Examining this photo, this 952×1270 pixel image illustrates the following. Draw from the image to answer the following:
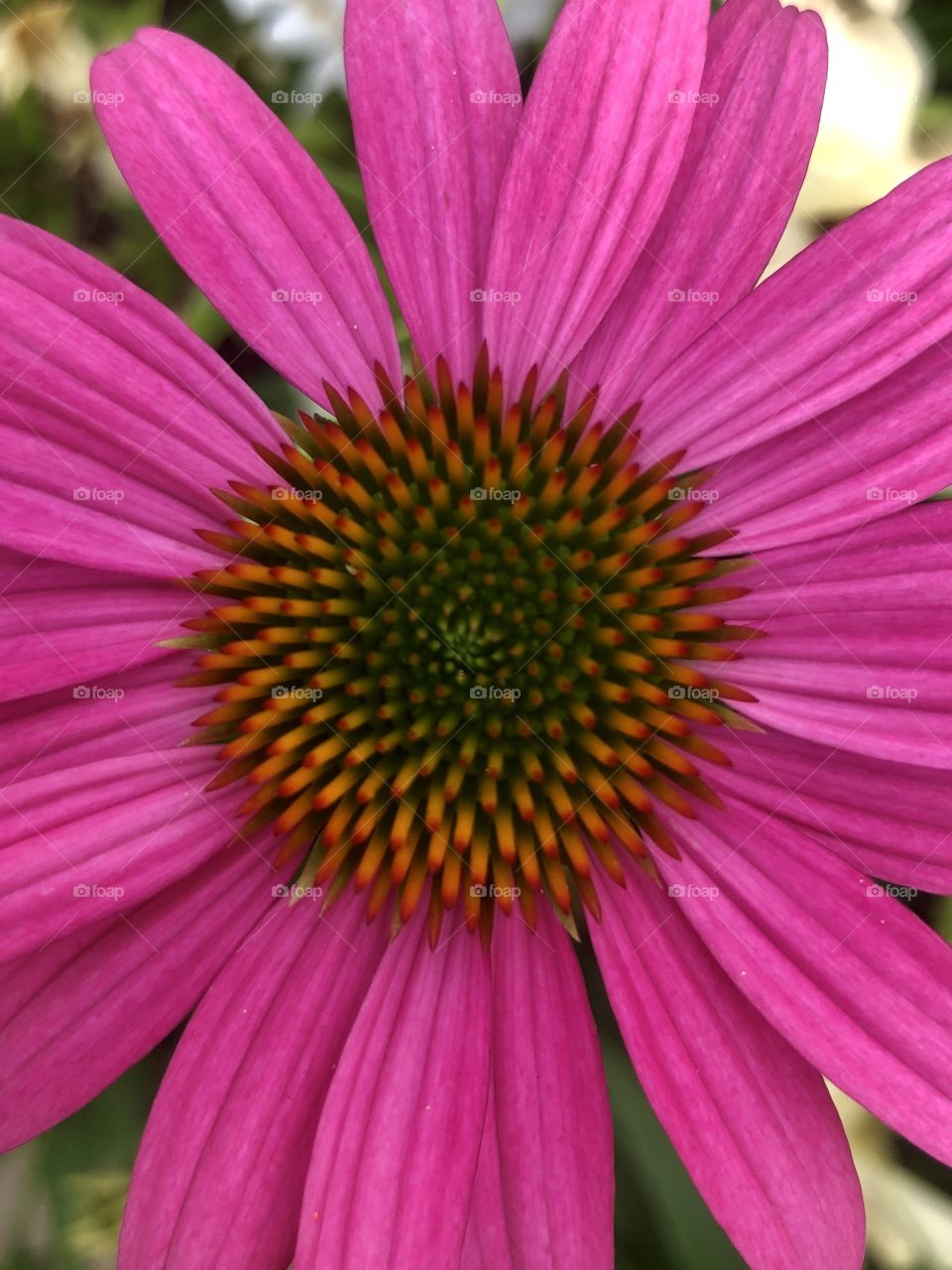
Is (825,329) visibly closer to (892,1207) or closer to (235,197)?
(235,197)

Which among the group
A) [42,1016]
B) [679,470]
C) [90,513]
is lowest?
[42,1016]

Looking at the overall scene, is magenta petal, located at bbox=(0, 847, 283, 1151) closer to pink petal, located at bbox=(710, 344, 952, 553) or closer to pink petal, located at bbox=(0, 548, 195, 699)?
pink petal, located at bbox=(0, 548, 195, 699)

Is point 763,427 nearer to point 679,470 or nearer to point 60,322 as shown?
point 679,470

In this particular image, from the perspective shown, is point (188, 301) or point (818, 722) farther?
point (188, 301)

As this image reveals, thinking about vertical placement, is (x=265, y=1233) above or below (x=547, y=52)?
below

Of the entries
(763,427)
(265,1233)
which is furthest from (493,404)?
(265,1233)

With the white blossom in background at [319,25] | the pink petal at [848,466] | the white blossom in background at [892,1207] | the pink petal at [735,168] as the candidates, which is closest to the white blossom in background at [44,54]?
the white blossom in background at [319,25]

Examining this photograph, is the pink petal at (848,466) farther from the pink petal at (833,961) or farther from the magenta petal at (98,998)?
the magenta petal at (98,998)
